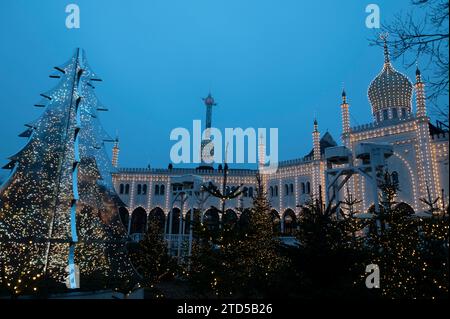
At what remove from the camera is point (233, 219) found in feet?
39.1

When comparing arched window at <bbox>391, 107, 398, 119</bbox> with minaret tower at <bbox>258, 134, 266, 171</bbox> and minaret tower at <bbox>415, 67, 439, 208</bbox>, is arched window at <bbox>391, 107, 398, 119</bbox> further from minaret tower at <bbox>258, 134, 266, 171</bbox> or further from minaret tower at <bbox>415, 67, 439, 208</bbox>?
minaret tower at <bbox>258, 134, 266, 171</bbox>

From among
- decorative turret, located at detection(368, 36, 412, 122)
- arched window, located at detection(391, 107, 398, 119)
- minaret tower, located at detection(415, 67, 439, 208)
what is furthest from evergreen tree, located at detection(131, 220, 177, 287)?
arched window, located at detection(391, 107, 398, 119)

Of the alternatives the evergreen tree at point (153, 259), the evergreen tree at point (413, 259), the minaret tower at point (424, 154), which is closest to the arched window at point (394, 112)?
the minaret tower at point (424, 154)

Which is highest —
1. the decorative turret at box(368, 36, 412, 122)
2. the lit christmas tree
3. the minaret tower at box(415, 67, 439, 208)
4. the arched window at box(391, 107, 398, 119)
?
the decorative turret at box(368, 36, 412, 122)

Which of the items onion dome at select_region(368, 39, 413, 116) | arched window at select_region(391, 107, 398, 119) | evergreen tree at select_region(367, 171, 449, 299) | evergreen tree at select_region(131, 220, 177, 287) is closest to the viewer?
evergreen tree at select_region(367, 171, 449, 299)

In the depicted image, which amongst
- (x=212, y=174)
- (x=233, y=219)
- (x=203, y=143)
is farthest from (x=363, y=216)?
(x=203, y=143)

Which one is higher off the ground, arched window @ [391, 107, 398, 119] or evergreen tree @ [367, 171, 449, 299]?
arched window @ [391, 107, 398, 119]

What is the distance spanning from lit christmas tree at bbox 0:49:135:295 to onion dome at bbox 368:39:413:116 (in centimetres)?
3128

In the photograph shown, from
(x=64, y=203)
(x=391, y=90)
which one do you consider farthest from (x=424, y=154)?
(x=64, y=203)

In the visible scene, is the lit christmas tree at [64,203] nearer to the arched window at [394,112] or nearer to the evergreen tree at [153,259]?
the evergreen tree at [153,259]

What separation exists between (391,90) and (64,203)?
113 feet

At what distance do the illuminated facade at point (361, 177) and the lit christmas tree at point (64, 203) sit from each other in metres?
5.15

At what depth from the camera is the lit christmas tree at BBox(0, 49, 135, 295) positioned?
9.68 m
